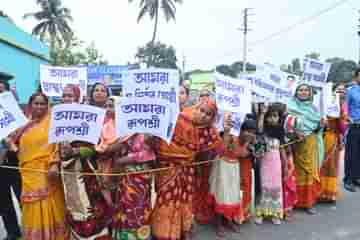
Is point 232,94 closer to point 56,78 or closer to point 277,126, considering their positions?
point 277,126

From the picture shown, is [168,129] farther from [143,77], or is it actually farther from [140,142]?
[143,77]

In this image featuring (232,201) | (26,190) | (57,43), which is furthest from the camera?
(57,43)

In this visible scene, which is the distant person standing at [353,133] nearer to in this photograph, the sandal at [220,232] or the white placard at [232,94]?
the white placard at [232,94]

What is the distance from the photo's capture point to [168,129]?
3160 mm

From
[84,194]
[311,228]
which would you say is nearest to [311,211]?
[311,228]

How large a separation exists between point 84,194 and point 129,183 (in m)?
0.37

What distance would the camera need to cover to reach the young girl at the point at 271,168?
4.29 m

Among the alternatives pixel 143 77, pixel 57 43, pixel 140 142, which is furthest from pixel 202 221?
pixel 57 43

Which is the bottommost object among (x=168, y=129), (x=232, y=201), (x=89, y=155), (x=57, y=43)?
(x=232, y=201)

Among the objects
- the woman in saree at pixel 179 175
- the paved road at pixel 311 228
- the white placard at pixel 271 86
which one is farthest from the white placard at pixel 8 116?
the white placard at pixel 271 86

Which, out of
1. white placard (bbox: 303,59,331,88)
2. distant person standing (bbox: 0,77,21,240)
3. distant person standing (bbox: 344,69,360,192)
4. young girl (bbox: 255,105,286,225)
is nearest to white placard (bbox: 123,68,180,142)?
distant person standing (bbox: 0,77,21,240)

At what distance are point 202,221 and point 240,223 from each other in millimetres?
405

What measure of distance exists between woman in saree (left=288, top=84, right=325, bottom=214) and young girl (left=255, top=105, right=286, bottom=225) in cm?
37

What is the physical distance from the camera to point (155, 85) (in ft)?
10.6
